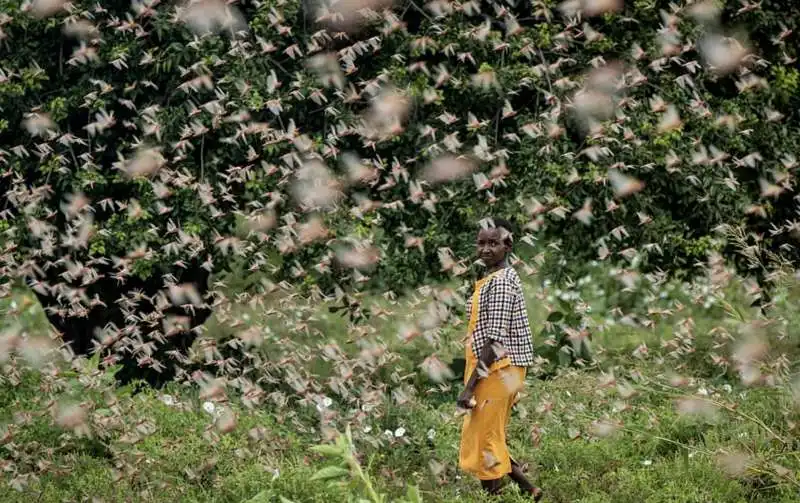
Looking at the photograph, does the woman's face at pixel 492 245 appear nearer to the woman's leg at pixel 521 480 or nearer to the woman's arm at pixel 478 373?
the woman's arm at pixel 478 373

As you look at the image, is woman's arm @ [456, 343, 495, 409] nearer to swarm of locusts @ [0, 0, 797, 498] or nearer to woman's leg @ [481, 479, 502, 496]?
woman's leg @ [481, 479, 502, 496]

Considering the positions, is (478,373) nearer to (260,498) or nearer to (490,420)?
(490,420)

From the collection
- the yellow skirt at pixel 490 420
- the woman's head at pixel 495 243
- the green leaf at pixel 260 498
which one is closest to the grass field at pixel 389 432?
the green leaf at pixel 260 498

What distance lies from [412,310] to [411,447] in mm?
1232

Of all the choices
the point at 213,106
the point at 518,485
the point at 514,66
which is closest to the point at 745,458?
the point at 518,485

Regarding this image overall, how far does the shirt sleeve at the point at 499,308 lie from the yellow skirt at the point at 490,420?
0.18 m

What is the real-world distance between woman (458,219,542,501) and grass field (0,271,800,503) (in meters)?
0.27

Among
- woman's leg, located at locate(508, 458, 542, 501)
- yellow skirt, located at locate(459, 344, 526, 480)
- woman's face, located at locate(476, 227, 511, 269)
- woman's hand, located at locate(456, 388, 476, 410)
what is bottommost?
woman's leg, located at locate(508, 458, 542, 501)

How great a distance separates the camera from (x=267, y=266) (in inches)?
330

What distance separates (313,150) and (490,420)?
2.87m

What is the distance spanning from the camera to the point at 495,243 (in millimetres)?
6043

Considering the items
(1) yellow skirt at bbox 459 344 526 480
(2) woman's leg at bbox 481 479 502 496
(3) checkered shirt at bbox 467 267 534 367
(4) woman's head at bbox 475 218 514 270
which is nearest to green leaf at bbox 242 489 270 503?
(1) yellow skirt at bbox 459 344 526 480

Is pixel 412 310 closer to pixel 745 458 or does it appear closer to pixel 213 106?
pixel 213 106

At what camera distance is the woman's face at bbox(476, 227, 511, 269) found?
19.8 feet
